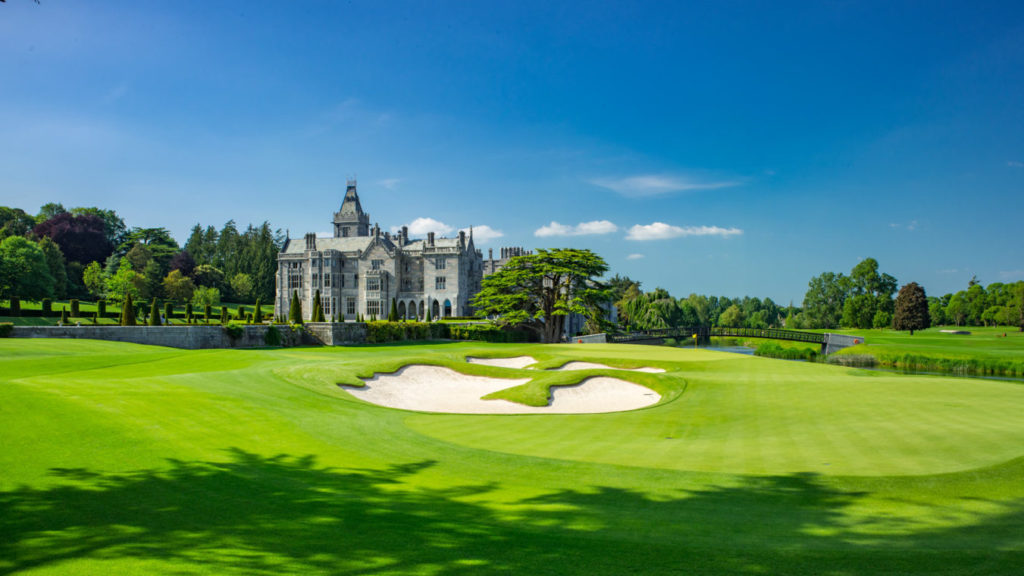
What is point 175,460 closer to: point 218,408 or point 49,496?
point 49,496

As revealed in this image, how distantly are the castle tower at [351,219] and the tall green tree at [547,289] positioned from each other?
139 feet

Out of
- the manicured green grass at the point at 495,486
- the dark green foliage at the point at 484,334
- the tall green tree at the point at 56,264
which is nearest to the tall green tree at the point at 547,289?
the dark green foliage at the point at 484,334

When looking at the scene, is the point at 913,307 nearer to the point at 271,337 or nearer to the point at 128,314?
the point at 271,337

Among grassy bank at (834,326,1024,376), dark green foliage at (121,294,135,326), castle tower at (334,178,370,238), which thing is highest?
castle tower at (334,178,370,238)

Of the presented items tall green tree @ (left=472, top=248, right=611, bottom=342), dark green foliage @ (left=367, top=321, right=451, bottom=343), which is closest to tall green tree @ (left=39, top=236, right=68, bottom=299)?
dark green foliage @ (left=367, top=321, right=451, bottom=343)

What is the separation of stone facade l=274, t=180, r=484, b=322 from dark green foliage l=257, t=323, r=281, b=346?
31.6m

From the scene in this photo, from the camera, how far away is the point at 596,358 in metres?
30.8

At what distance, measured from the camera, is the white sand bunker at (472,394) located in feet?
61.5

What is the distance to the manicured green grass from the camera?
527 cm

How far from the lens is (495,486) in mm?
8289

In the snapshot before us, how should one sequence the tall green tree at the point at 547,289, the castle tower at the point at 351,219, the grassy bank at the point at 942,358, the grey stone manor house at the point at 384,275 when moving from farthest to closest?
1. the castle tower at the point at 351,219
2. the grey stone manor house at the point at 384,275
3. the tall green tree at the point at 547,289
4. the grassy bank at the point at 942,358

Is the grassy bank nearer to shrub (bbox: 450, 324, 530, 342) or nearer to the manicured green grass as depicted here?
the manicured green grass

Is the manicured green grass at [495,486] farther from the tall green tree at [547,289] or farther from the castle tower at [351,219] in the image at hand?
the castle tower at [351,219]

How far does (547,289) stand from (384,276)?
29.0 m
